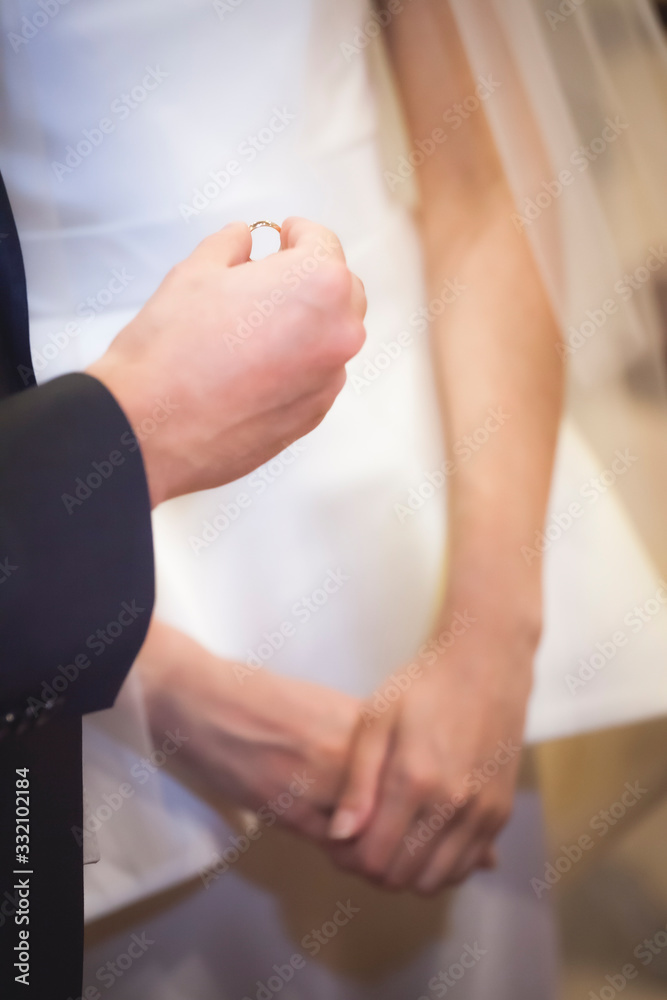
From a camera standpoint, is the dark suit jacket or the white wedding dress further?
the white wedding dress

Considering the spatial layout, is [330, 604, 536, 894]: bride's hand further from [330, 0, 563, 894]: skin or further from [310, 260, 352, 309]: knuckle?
[310, 260, 352, 309]: knuckle

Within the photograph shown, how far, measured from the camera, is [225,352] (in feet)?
1.18

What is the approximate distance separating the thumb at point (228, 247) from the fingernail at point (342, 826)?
13.0 inches

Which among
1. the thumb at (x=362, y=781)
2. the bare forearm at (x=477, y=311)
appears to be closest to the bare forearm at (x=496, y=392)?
the bare forearm at (x=477, y=311)

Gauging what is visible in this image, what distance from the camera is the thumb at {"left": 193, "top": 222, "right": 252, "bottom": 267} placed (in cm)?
38

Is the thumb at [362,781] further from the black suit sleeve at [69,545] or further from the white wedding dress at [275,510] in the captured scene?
A: the black suit sleeve at [69,545]

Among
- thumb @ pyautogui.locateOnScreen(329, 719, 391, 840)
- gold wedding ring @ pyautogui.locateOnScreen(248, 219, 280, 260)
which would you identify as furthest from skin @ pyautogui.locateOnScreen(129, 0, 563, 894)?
gold wedding ring @ pyautogui.locateOnScreen(248, 219, 280, 260)

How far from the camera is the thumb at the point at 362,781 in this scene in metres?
0.43

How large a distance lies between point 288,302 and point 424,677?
242 millimetres

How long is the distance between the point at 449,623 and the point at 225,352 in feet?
0.74

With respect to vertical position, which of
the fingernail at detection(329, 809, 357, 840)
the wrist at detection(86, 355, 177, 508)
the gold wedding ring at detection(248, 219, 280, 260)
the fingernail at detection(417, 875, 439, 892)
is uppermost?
the gold wedding ring at detection(248, 219, 280, 260)

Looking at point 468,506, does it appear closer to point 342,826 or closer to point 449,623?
point 449,623

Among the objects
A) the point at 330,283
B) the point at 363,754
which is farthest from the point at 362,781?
the point at 330,283

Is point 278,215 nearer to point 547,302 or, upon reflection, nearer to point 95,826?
point 547,302
